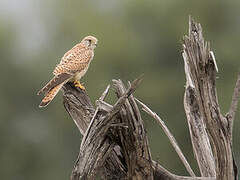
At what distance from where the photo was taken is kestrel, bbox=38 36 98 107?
26.3 feet

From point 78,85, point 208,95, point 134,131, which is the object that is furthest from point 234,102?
point 78,85

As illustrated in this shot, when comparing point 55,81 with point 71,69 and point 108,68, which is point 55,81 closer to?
point 71,69

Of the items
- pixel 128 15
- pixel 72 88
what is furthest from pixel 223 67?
pixel 72 88

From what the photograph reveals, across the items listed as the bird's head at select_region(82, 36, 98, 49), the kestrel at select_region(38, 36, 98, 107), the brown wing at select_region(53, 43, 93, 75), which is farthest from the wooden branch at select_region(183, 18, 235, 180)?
the bird's head at select_region(82, 36, 98, 49)

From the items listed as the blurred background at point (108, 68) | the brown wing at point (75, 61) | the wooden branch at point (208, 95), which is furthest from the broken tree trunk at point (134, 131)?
the blurred background at point (108, 68)

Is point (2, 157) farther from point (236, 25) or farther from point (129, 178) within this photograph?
point (129, 178)

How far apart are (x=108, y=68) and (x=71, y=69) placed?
15.1 metres

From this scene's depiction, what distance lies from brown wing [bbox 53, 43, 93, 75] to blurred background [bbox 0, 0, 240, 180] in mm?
13216

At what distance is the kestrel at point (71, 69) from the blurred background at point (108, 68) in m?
13.1

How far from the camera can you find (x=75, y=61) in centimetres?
866

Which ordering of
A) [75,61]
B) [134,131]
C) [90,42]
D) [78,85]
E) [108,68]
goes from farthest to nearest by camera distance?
[108,68] < [90,42] < [75,61] < [78,85] < [134,131]

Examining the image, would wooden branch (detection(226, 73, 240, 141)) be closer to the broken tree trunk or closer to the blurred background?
the broken tree trunk

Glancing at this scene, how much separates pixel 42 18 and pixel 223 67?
7058 millimetres

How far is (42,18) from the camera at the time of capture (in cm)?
2792
